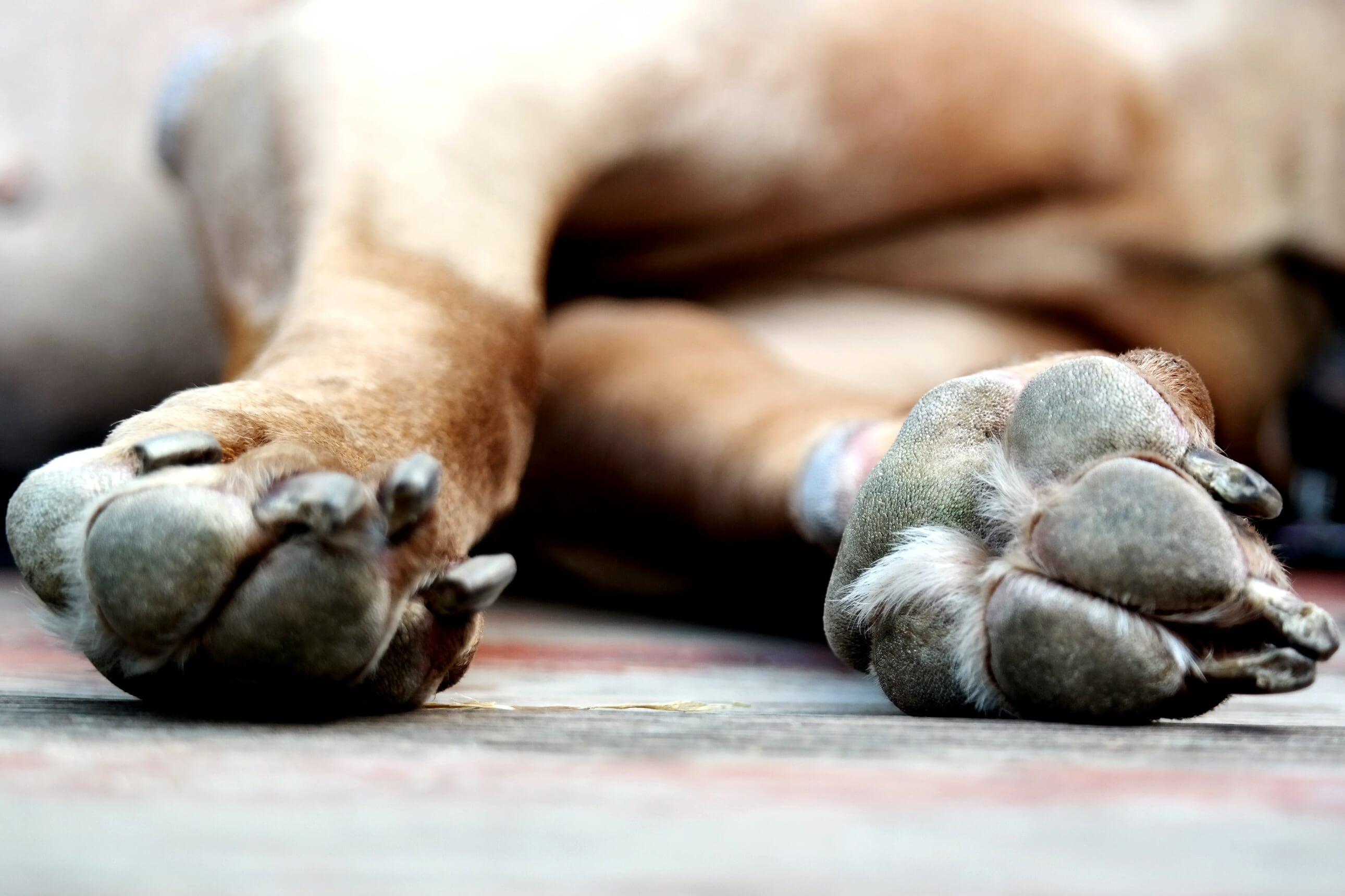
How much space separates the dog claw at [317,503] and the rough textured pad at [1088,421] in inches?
8.7

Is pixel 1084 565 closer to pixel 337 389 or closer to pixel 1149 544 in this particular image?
pixel 1149 544

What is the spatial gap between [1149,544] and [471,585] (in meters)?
0.21

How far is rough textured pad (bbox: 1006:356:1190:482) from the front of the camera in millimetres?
490

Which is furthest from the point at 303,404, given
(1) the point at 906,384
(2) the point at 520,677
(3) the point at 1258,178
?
(3) the point at 1258,178

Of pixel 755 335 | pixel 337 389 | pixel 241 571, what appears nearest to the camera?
pixel 241 571

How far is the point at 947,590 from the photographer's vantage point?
0.53m

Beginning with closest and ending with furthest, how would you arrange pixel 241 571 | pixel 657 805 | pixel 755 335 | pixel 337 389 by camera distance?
pixel 657 805, pixel 241 571, pixel 337 389, pixel 755 335

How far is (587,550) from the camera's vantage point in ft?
3.94

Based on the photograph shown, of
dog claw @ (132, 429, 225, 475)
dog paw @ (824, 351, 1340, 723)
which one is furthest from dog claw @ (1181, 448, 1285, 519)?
dog claw @ (132, 429, 225, 475)

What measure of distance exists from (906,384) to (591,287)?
27cm

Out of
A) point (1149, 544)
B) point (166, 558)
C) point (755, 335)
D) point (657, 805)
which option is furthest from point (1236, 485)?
point (755, 335)

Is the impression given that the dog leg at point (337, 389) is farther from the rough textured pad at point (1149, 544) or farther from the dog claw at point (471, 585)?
the rough textured pad at point (1149, 544)

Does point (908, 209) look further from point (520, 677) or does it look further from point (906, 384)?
point (520, 677)

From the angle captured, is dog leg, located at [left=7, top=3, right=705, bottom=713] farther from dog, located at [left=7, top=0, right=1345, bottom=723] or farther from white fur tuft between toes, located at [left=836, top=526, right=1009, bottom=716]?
white fur tuft between toes, located at [left=836, top=526, right=1009, bottom=716]
